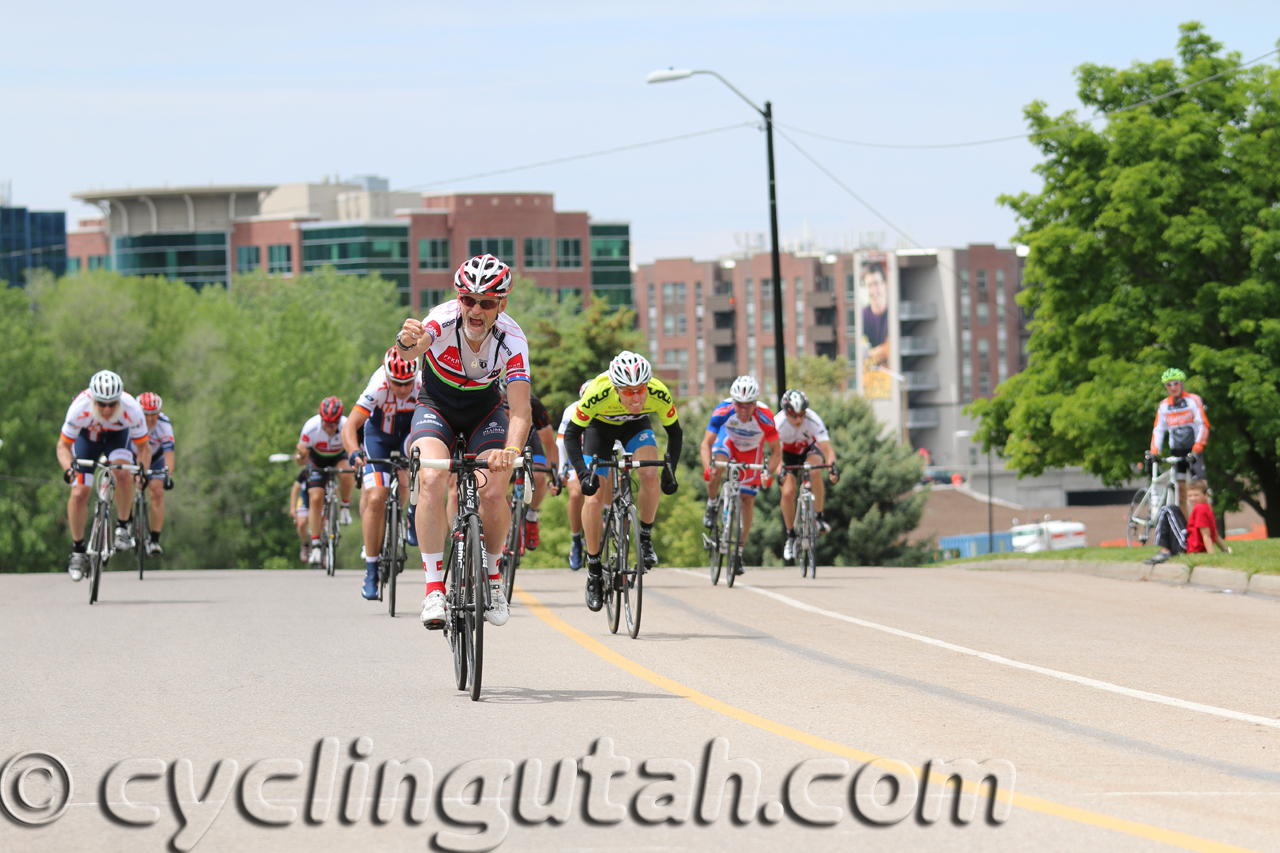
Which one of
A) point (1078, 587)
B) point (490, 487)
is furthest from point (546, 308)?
point (490, 487)

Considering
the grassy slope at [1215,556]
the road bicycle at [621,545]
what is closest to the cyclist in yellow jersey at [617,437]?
the road bicycle at [621,545]

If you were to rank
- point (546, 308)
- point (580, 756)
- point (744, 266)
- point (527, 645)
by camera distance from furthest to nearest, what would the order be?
point (744, 266), point (546, 308), point (527, 645), point (580, 756)

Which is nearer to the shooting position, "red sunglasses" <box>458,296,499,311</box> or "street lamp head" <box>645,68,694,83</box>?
"red sunglasses" <box>458,296,499,311</box>

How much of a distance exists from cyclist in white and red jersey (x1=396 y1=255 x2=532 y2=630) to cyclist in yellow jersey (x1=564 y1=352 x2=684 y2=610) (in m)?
2.97

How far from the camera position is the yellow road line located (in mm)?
5973

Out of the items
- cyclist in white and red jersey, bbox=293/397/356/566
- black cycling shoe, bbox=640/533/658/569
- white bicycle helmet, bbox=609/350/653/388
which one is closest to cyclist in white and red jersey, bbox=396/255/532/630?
white bicycle helmet, bbox=609/350/653/388

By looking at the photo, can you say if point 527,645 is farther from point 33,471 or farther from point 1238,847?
point 33,471

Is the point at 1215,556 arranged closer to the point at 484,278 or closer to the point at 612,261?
the point at 484,278

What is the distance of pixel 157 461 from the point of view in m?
21.2

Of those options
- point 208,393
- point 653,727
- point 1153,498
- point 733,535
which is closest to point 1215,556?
point 1153,498

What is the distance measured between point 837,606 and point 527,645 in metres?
4.16

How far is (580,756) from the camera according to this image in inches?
294

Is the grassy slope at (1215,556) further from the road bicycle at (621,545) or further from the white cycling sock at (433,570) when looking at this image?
the white cycling sock at (433,570)

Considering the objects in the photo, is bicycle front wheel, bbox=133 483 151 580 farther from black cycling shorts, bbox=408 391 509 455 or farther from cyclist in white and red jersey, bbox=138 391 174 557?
black cycling shorts, bbox=408 391 509 455
